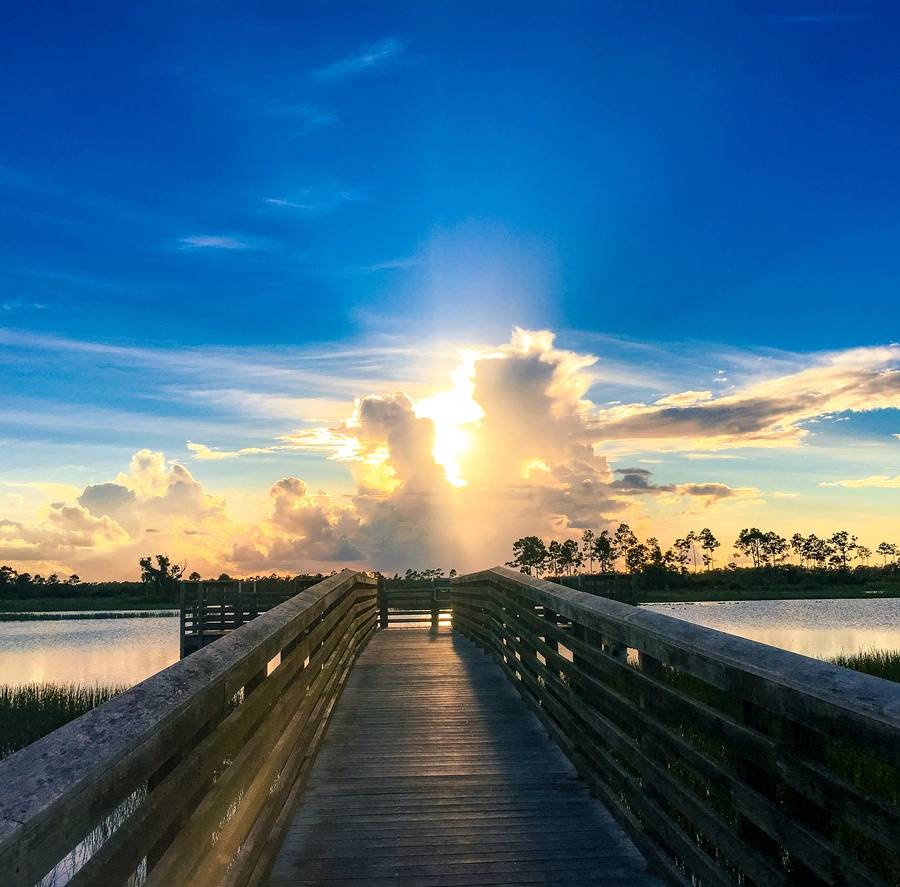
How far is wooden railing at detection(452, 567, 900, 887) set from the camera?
7.38 ft

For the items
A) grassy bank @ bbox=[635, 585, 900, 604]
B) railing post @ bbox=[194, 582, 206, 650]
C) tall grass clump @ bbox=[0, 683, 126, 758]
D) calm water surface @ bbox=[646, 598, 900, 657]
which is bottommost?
grassy bank @ bbox=[635, 585, 900, 604]

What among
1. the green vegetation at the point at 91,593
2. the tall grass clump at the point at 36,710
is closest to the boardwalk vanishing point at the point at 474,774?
the tall grass clump at the point at 36,710

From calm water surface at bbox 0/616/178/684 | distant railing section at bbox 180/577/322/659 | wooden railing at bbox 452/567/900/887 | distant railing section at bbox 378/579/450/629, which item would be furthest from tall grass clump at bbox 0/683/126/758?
wooden railing at bbox 452/567/900/887

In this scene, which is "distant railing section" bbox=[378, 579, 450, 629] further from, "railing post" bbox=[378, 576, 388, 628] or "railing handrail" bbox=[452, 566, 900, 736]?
"railing handrail" bbox=[452, 566, 900, 736]

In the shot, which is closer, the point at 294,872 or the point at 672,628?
the point at 672,628

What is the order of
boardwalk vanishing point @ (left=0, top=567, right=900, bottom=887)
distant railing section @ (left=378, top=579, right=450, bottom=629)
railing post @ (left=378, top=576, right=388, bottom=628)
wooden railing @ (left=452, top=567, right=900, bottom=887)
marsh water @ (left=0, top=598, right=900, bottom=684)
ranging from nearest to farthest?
boardwalk vanishing point @ (left=0, top=567, right=900, bottom=887) < wooden railing @ (left=452, top=567, right=900, bottom=887) < railing post @ (left=378, top=576, right=388, bottom=628) < distant railing section @ (left=378, top=579, right=450, bottom=629) < marsh water @ (left=0, top=598, right=900, bottom=684)

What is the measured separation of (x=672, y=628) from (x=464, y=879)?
154 centimetres

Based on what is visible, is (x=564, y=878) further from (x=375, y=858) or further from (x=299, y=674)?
(x=299, y=674)

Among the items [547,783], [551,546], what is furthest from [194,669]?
[551,546]

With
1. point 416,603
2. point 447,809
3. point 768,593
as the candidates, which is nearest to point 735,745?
point 447,809

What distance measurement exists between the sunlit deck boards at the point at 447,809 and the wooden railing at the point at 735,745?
27cm

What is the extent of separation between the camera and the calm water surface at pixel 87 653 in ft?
87.5

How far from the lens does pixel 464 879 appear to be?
12.4ft

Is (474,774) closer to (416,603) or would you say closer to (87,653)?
(416,603)
